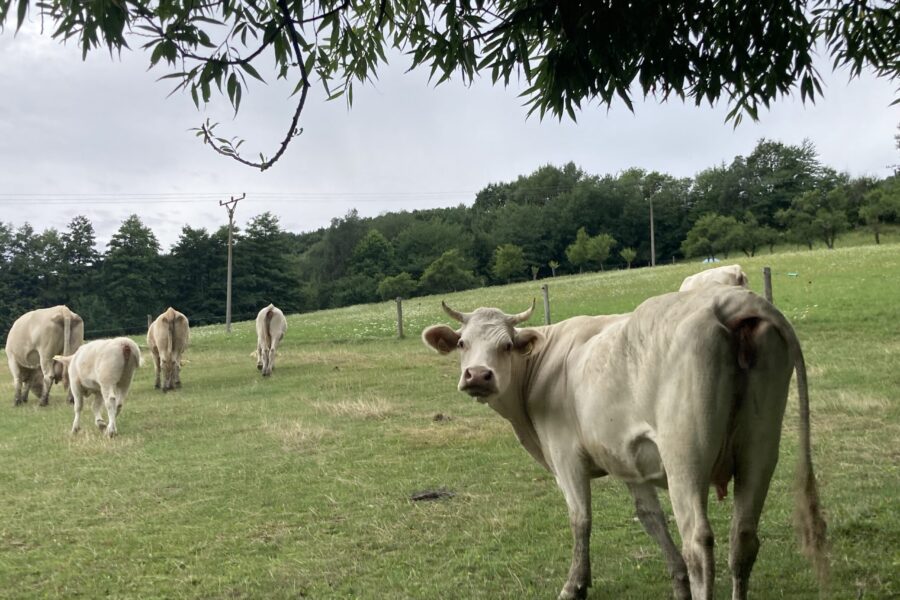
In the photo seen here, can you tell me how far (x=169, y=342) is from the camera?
15.7 m

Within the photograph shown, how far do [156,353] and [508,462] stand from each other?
1172cm

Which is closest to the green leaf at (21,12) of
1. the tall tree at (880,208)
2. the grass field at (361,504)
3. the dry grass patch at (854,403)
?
the grass field at (361,504)

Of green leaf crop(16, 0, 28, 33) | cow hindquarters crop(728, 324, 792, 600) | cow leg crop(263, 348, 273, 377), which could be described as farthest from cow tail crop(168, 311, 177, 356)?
cow hindquarters crop(728, 324, 792, 600)

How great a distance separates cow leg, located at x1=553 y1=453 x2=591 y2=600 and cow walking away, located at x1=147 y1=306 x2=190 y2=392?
13.0 meters

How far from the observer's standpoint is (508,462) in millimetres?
7770

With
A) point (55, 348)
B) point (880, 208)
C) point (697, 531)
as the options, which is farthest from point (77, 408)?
point (880, 208)

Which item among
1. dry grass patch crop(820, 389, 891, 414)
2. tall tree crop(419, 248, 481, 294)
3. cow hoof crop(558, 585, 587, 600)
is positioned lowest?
cow hoof crop(558, 585, 587, 600)

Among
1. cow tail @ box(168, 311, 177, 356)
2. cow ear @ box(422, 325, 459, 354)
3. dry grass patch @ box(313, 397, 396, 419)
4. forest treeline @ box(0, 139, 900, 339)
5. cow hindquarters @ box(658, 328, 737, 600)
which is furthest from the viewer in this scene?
forest treeline @ box(0, 139, 900, 339)

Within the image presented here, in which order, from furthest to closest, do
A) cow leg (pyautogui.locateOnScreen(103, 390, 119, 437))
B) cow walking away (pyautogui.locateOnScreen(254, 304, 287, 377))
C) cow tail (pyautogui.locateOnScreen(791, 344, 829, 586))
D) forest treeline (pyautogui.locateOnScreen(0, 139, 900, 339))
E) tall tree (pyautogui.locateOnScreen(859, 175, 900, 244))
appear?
forest treeline (pyautogui.locateOnScreen(0, 139, 900, 339))
tall tree (pyautogui.locateOnScreen(859, 175, 900, 244))
cow walking away (pyautogui.locateOnScreen(254, 304, 287, 377))
cow leg (pyautogui.locateOnScreen(103, 390, 119, 437))
cow tail (pyautogui.locateOnScreen(791, 344, 829, 586))

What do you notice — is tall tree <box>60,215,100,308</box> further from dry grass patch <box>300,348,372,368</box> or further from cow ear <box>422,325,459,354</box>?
cow ear <box>422,325,459,354</box>

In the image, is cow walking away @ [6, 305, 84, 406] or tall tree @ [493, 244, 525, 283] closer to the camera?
cow walking away @ [6, 305, 84, 406]

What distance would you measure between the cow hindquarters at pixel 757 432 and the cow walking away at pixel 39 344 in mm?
15380

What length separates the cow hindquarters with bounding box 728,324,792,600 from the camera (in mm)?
3268

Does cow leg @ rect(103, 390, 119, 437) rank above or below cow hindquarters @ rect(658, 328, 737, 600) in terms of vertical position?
below
